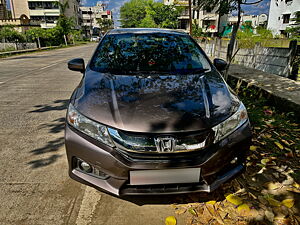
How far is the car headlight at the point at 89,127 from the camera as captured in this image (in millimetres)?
1771

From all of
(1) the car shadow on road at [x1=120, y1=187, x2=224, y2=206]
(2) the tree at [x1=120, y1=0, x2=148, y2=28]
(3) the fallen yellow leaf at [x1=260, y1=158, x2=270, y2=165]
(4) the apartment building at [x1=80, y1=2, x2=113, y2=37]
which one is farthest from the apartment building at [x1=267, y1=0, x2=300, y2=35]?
(4) the apartment building at [x1=80, y1=2, x2=113, y2=37]

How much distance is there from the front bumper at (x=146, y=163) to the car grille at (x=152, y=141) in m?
0.06

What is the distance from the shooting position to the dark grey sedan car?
5.67 feet

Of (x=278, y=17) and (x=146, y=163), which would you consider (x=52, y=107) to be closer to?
(x=146, y=163)

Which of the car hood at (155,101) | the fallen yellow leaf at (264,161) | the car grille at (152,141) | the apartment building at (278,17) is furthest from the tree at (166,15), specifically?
the car grille at (152,141)

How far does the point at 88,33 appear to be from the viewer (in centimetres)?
9169

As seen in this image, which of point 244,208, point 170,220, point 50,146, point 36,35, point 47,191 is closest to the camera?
point 170,220

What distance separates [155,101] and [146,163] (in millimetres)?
537

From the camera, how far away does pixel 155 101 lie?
199cm

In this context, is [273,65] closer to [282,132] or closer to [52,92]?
[282,132]

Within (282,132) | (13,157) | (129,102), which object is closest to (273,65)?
(282,132)

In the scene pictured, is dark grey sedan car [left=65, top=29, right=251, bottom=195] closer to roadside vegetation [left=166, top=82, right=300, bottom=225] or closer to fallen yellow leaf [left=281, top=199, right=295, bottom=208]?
roadside vegetation [left=166, top=82, right=300, bottom=225]

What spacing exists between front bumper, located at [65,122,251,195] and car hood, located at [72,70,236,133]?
191 mm

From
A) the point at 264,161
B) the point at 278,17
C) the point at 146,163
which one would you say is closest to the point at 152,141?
the point at 146,163
